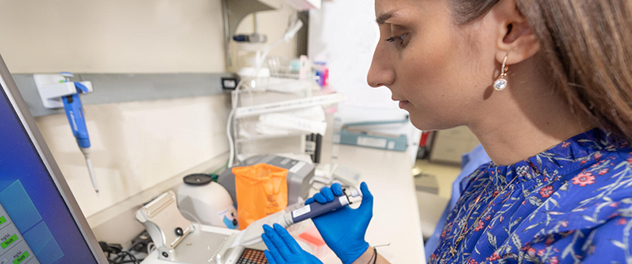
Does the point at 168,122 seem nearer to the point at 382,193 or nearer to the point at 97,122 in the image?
the point at 97,122

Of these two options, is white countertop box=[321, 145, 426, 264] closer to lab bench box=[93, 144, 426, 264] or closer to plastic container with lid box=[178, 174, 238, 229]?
lab bench box=[93, 144, 426, 264]

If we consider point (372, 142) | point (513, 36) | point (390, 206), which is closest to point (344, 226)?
point (390, 206)

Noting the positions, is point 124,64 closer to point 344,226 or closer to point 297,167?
point 297,167

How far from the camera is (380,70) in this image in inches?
19.3

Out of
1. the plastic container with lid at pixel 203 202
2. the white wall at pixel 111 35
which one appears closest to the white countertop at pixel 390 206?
the plastic container with lid at pixel 203 202

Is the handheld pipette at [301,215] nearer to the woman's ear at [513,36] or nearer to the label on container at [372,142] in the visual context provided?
the woman's ear at [513,36]

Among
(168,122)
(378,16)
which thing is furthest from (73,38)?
(378,16)

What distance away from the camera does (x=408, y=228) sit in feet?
2.74

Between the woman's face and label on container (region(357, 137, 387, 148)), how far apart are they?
1.23 m

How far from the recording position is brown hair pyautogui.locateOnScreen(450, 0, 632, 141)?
0.98ft

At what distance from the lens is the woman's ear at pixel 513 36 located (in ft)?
1.09

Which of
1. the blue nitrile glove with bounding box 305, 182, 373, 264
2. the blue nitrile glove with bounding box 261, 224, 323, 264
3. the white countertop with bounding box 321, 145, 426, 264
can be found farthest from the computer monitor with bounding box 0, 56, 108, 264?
the white countertop with bounding box 321, 145, 426, 264

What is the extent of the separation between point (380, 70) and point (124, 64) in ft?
Result: 2.44

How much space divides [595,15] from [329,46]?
5.06 ft
